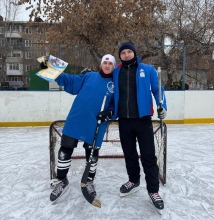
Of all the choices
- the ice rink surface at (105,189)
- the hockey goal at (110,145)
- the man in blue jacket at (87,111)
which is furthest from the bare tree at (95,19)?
the man in blue jacket at (87,111)

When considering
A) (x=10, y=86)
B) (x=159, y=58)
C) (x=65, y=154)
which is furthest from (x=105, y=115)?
(x=159, y=58)

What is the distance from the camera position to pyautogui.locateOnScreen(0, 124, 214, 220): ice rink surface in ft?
6.62

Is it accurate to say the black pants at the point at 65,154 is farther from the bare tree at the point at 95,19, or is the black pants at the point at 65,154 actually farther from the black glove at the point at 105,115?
the bare tree at the point at 95,19

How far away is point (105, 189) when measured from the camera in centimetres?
247

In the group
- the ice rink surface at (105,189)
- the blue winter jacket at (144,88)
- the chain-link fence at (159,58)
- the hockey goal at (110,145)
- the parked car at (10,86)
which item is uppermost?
the chain-link fence at (159,58)

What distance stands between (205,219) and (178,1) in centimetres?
1084

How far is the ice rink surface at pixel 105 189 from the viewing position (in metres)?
2.02

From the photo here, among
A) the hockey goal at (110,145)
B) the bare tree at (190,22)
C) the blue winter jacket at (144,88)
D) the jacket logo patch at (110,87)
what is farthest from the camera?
the bare tree at (190,22)

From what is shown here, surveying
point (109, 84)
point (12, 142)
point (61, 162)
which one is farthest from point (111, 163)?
point (12, 142)

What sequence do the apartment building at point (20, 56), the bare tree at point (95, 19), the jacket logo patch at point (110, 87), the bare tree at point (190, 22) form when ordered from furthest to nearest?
1. the bare tree at point (190, 22)
2. the bare tree at point (95, 19)
3. the apartment building at point (20, 56)
4. the jacket logo patch at point (110, 87)

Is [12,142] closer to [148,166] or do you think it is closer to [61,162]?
[61,162]

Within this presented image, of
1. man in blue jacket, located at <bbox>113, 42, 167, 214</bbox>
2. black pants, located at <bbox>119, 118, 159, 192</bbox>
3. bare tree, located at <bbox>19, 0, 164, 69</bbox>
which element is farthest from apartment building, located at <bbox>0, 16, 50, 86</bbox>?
black pants, located at <bbox>119, 118, 159, 192</bbox>

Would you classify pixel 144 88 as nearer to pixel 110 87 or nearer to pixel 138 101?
pixel 138 101

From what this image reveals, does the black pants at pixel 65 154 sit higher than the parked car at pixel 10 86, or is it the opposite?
the parked car at pixel 10 86
